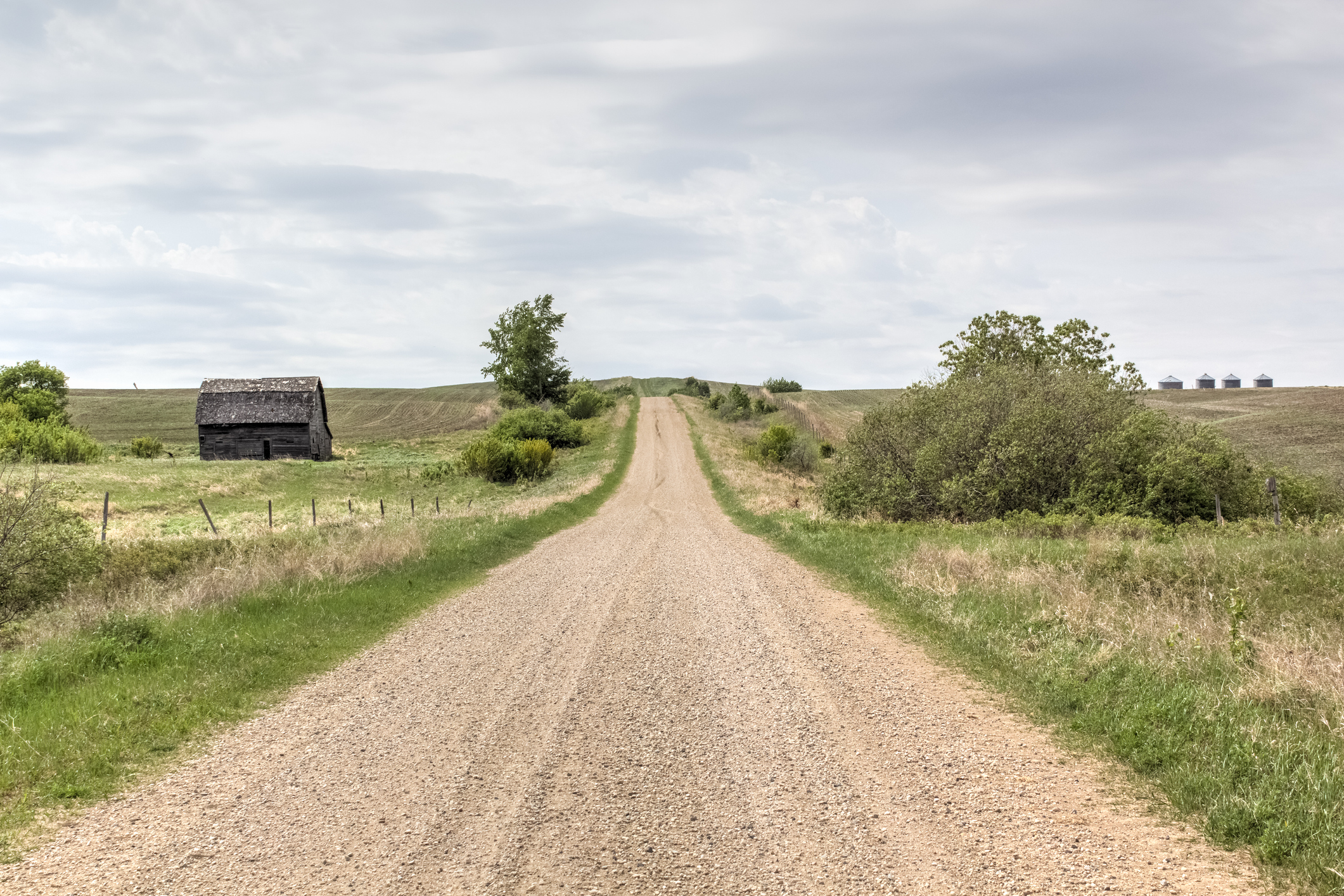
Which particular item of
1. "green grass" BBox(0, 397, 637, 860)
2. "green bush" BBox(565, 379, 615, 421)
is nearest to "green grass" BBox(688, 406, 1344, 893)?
"green grass" BBox(0, 397, 637, 860)

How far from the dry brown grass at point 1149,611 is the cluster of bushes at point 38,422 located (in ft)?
136

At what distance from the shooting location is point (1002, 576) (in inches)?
539

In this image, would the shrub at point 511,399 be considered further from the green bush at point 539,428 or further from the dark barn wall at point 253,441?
the dark barn wall at point 253,441

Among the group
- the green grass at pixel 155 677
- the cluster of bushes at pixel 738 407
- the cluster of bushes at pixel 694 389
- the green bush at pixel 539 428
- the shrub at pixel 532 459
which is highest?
the cluster of bushes at pixel 694 389

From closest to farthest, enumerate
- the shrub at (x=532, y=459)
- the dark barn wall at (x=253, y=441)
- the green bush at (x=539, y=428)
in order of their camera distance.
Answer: the shrub at (x=532, y=459), the green bush at (x=539, y=428), the dark barn wall at (x=253, y=441)

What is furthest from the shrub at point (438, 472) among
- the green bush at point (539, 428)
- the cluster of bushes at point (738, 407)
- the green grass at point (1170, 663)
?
the green grass at point (1170, 663)

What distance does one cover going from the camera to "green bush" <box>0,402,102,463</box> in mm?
51250

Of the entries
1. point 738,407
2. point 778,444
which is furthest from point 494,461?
point 738,407

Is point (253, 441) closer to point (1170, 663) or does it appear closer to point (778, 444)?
point (778, 444)

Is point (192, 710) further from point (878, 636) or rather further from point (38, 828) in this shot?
point (878, 636)

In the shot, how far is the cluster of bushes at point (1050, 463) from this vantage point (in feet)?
75.3

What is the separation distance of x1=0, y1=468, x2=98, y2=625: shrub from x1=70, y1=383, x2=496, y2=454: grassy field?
6238cm

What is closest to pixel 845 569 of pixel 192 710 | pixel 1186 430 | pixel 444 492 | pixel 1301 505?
pixel 192 710

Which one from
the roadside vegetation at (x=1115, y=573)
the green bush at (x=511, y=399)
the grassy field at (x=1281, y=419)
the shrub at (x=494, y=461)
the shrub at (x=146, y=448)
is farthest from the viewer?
the green bush at (x=511, y=399)
